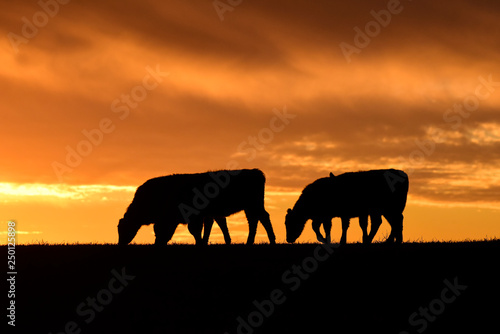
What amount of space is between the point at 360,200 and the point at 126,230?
9.23 m

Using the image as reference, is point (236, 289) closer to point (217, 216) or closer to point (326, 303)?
point (326, 303)

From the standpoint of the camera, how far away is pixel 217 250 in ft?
62.4

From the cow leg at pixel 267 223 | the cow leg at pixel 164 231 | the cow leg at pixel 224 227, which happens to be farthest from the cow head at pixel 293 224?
the cow leg at pixel 164 231

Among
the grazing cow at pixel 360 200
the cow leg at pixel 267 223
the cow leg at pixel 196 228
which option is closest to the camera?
the cow leg at pixel 196 228

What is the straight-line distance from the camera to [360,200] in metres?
27.1

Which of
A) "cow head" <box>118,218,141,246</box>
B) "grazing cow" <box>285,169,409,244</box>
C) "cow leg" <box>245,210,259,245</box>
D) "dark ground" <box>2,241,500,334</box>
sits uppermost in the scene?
"grazing cow" <box>285,169,409,244</box>

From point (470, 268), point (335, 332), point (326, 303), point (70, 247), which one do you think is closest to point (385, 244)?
point (470, 268)

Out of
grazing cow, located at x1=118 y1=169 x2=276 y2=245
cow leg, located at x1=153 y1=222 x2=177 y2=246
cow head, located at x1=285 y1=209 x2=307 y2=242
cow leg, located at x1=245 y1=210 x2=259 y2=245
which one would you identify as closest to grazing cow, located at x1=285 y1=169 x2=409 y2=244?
cow head, located at x1=285 y1=209 x2=307 y2=242

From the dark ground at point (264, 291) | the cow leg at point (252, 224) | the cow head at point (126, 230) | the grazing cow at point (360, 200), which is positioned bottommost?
the dark ground at point (264, 291)

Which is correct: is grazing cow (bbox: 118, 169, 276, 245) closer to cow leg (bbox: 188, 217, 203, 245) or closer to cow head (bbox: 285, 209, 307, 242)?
cow leg (bbox: 188, 217, 203, 245)

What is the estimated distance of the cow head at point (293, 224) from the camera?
3000 cm

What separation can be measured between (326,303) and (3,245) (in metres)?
13.6

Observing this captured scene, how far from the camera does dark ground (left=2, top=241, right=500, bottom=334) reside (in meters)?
12.9

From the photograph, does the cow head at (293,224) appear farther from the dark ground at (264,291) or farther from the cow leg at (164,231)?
the dark ground at (264,291)
